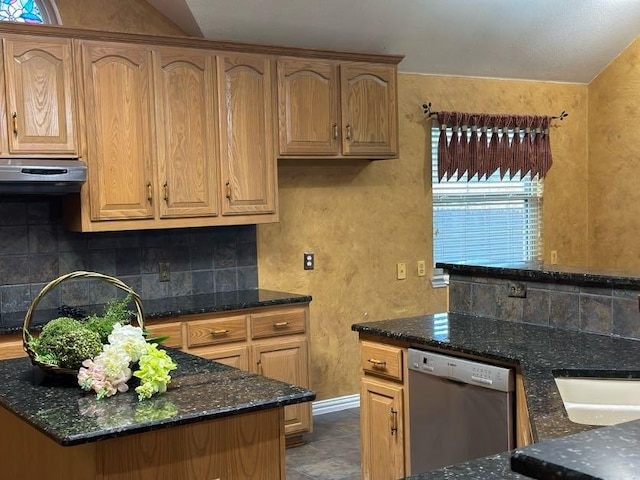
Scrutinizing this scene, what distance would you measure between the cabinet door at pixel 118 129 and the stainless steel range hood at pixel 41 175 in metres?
0.16

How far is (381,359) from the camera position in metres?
3.33

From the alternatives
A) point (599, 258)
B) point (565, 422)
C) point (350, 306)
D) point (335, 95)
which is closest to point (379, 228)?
point (350, 306)

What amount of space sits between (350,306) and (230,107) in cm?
170

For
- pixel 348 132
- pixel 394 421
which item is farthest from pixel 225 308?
pixel 348 132

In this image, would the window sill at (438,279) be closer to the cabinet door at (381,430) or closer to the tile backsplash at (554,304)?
the tile backsplash at (554,304)

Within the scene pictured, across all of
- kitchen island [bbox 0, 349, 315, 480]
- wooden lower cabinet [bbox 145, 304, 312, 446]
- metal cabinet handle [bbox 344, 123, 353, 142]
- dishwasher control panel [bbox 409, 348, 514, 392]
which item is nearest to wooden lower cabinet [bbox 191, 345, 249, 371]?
wooden lower cabinet [bbox 145, 304, 312, 446]

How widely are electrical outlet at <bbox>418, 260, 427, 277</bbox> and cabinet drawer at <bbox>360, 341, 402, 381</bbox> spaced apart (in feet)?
7.00

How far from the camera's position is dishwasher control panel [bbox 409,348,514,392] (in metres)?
2.71

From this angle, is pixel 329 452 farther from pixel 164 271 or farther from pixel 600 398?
pixel 600 398

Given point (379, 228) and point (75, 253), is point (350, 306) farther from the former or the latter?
point (75, 253)

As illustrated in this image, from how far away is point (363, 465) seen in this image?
347 cm

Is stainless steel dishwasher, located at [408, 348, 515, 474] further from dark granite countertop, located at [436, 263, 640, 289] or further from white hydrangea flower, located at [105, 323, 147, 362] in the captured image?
white hydrangea flower, located at [105, 323, 147, 362]

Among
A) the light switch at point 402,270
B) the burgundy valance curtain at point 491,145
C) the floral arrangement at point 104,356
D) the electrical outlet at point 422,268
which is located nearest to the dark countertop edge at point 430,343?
the floral arrangement at point 104,356

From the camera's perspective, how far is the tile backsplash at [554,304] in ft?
9.58
